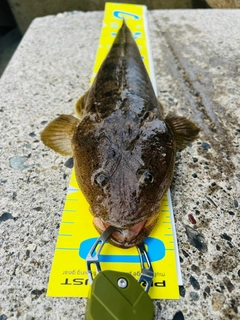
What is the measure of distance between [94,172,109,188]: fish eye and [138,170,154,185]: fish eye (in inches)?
7.3

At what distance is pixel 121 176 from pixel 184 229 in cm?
65

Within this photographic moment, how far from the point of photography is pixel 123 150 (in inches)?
70.2

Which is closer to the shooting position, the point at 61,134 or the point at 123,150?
the point at 123,150

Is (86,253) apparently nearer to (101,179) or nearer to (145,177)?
(101,179)

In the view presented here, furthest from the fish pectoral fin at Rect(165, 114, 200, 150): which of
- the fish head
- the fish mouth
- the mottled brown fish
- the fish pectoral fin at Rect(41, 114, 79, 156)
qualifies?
the fish mouth

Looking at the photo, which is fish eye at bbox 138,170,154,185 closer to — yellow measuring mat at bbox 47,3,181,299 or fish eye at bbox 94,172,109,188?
fish eye at bbox 94,172,109,188

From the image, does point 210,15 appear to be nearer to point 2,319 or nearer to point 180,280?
point 180,280

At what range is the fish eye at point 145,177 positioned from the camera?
1.67 metres

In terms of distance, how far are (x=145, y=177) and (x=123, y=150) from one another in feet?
0.73

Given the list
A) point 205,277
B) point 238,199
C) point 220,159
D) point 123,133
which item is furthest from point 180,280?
point 220,159

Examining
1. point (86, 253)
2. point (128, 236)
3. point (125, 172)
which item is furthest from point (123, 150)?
point (86, 253)

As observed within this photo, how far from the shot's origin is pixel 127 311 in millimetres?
1395

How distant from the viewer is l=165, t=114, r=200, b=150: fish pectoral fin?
96.6 inches

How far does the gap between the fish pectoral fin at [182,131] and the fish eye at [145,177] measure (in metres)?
0.83
